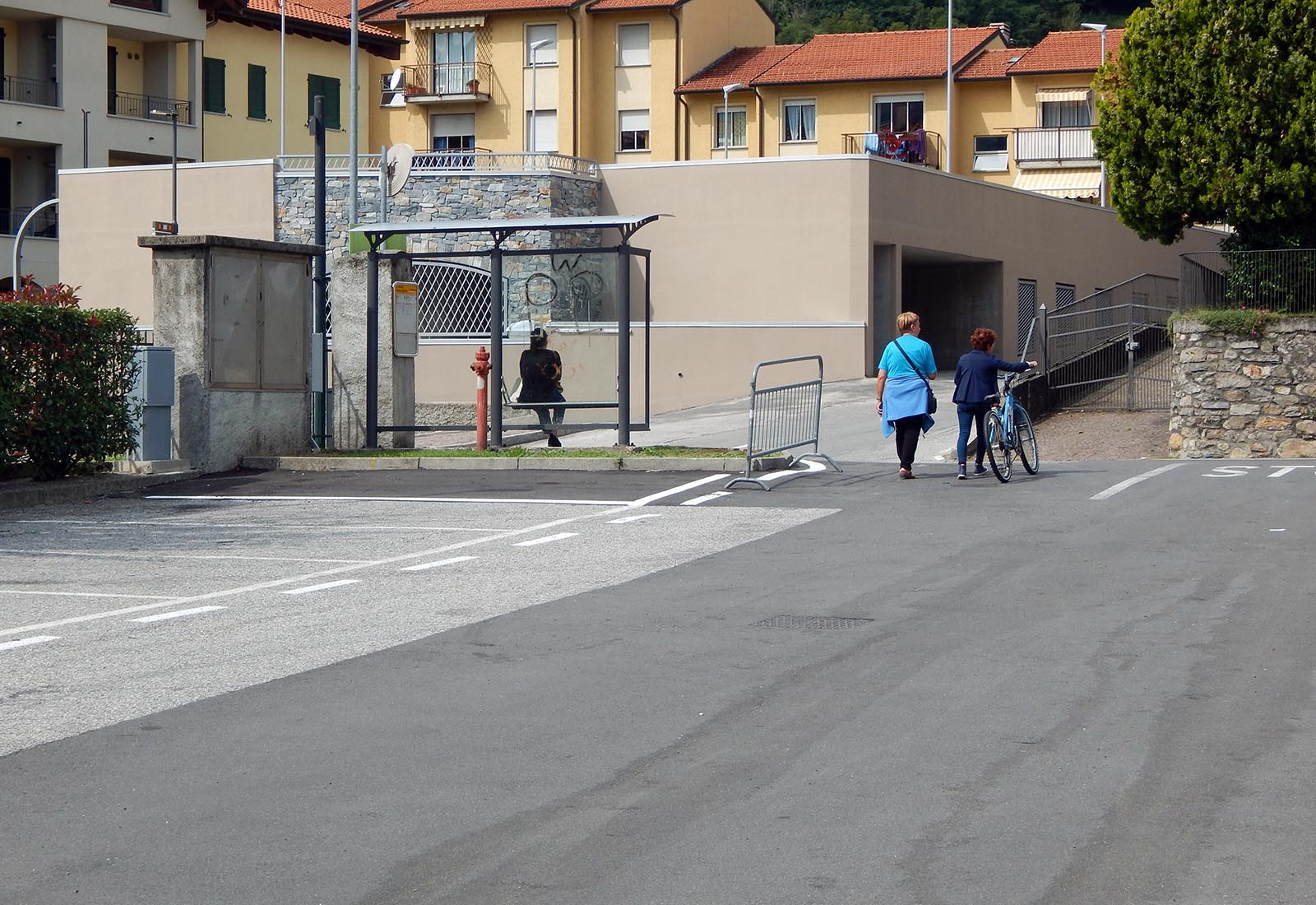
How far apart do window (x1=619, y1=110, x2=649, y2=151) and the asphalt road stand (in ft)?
164

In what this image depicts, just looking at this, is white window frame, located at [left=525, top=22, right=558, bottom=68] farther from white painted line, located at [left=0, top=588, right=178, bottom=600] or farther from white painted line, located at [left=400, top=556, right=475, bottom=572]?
white painted line, located at [left=0, top=588, right=178, bottom=600]

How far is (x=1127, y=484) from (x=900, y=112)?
160ft

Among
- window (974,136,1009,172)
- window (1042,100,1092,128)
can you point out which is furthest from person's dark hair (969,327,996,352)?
window (1042,100,1092,128)

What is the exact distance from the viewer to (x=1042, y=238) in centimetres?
4094

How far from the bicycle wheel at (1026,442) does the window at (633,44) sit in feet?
151

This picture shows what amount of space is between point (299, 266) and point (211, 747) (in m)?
13.7

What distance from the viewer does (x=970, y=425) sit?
669 inches

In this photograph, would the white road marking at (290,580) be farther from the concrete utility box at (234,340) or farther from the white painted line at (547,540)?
the concrete utility box at (234,340)

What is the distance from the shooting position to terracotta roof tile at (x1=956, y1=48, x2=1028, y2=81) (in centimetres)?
6331

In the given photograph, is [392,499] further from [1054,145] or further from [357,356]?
[1054,145]

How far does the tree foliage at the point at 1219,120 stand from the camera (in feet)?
78.3

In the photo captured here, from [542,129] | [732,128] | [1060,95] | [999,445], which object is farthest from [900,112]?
[999,445]

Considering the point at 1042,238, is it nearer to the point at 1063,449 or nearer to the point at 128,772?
the point at 1063,449

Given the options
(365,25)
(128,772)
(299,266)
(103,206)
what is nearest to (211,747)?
(128,772)
